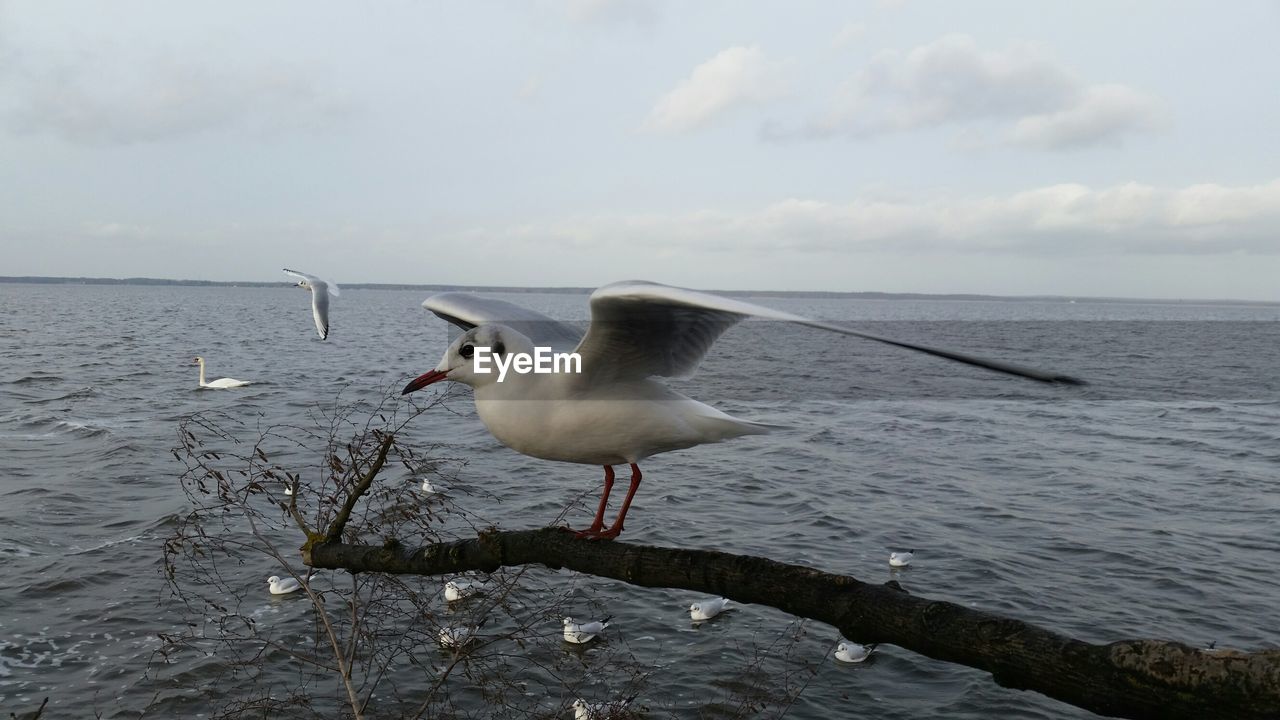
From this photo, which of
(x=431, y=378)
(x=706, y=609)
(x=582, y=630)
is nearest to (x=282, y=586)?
(x=582, y=630)

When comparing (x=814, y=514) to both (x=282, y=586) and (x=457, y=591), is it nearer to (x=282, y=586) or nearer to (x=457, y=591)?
(x=457, y=591)

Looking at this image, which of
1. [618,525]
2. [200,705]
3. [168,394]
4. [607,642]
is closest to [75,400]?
[168,394]

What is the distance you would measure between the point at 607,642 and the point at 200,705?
5642 mm

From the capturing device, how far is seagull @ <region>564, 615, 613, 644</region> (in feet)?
42.1

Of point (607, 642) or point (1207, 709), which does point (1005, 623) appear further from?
point (607, 642)

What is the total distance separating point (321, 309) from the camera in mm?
5625

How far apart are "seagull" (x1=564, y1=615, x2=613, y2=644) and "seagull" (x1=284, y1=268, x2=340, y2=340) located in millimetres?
7815

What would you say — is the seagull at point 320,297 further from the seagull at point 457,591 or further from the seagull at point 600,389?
the seagull at point 457,591

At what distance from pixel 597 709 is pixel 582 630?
2.79 meters

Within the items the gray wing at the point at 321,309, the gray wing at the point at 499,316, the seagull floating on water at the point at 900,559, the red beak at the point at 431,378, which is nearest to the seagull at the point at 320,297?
the gray wing at the point at 321,309

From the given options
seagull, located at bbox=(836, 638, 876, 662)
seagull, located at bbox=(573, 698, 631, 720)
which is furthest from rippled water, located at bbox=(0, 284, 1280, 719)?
seagull, located at bbox=(573, 698, 631, 720)

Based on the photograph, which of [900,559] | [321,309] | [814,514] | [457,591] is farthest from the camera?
[814,514]

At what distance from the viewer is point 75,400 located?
30.9 m

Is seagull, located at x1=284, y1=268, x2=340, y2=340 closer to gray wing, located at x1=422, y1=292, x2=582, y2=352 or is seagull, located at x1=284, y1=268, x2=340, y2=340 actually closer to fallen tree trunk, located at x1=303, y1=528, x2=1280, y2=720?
gray wing, located at x1=422, y1=292, x2=582, y2=352
